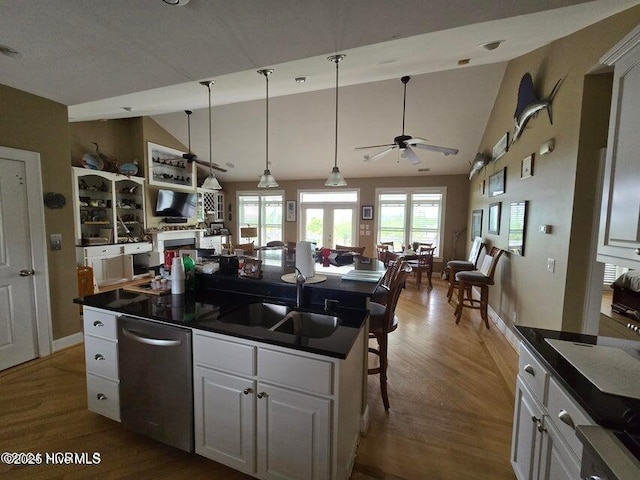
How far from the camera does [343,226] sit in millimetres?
7602

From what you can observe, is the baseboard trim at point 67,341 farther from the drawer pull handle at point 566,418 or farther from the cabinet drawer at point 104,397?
the drawer pull handle at point 566,418

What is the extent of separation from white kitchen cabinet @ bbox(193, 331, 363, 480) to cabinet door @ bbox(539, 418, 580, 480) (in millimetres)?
852

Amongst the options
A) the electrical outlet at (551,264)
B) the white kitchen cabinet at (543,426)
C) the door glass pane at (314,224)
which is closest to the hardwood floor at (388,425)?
the white kitchen cabinet at (543,426)

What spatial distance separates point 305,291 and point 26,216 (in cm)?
292

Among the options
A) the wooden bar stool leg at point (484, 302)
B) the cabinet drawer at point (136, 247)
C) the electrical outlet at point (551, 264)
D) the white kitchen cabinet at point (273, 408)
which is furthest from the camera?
the cabinet drawer at point (136, 247)

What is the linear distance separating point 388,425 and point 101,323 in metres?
2.08

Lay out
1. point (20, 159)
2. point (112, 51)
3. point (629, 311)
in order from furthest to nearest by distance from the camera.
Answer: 1. point (20, 159)
2. point (629, 311)
3. point (112, 51)

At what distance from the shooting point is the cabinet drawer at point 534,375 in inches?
45.7

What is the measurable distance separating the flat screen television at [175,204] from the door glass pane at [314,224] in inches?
119

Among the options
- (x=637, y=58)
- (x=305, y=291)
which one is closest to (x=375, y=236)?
(x=305, y=291)

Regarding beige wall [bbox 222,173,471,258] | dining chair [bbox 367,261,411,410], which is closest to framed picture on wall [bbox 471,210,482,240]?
beige wall [bbox 222,173,471,258]

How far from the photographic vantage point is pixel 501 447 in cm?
177

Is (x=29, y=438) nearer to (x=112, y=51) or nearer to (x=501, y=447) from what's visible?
(x=112, y=51)

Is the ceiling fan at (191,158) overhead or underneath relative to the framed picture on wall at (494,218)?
overhead
